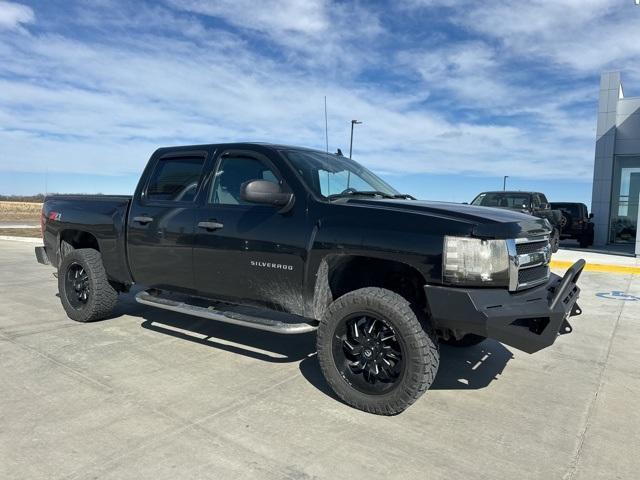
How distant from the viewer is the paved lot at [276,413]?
283 cm

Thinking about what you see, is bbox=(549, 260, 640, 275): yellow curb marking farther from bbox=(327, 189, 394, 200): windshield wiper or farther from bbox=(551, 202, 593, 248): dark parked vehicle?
bbox=(327, 189, 394, 200): windshield wiper

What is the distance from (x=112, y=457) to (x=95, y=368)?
1.60 meters

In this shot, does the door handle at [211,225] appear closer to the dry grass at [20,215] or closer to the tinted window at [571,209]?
the tinted window at [571,209]

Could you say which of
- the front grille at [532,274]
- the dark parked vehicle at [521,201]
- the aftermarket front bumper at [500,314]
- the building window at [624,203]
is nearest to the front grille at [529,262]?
the front grille at [532,274]

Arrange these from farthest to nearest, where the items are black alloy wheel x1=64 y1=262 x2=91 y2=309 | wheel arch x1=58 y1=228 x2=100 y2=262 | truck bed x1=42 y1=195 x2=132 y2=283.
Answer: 1. wheel arch x1=58 y1=228 x2=100 y2=262
2. black alloy wheel x1=64 y1=262 x2=91 y2=309
3. truck bed x1=42 y1=195 x2=132 y2=283

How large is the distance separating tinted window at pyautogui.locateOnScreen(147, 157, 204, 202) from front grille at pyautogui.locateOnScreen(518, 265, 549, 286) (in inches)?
115

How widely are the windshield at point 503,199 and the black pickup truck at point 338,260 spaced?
9.95 m

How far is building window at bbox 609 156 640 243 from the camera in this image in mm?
19875

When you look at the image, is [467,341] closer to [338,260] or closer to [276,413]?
[338,260]

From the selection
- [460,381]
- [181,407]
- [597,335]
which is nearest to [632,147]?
[597,335]

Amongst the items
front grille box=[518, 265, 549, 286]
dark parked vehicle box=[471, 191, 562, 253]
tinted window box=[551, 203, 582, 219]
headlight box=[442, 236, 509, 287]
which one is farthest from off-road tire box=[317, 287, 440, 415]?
tinted window box=[551, 203, 582, 219]

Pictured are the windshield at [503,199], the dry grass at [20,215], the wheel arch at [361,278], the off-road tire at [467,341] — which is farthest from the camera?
the dry grass at [20,215]

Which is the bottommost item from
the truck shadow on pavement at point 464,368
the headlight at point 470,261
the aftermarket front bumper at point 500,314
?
the truck shadow on pavement at point 464,368

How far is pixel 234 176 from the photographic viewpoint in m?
4.58
